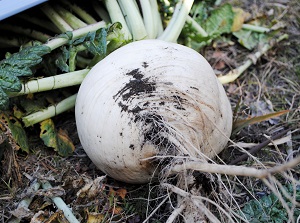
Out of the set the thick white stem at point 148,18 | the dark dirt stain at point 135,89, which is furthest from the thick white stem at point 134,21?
the dark dirt stain at point 135,89

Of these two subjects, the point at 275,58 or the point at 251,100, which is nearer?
the point at 251,100

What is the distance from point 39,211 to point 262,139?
1.06 meters

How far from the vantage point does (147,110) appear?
5.09 feet

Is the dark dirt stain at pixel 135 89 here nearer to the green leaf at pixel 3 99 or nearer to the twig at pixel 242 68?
the green leaf at pixel 3 99

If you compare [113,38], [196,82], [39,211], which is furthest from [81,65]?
[39,211]

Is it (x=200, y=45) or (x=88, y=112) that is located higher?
(x=88, y=112)

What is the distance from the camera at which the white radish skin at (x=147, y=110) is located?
1.54 meters

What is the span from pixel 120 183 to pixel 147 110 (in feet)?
1.38

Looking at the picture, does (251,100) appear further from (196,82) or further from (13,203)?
(13,203)

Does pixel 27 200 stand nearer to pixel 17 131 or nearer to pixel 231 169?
pixel 17 131

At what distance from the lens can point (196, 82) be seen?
5.33ft

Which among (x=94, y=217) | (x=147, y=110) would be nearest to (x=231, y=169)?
(x=147, y=110)

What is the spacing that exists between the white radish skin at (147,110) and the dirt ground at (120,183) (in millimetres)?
112

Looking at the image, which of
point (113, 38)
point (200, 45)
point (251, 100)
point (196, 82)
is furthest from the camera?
point (200, 45)
